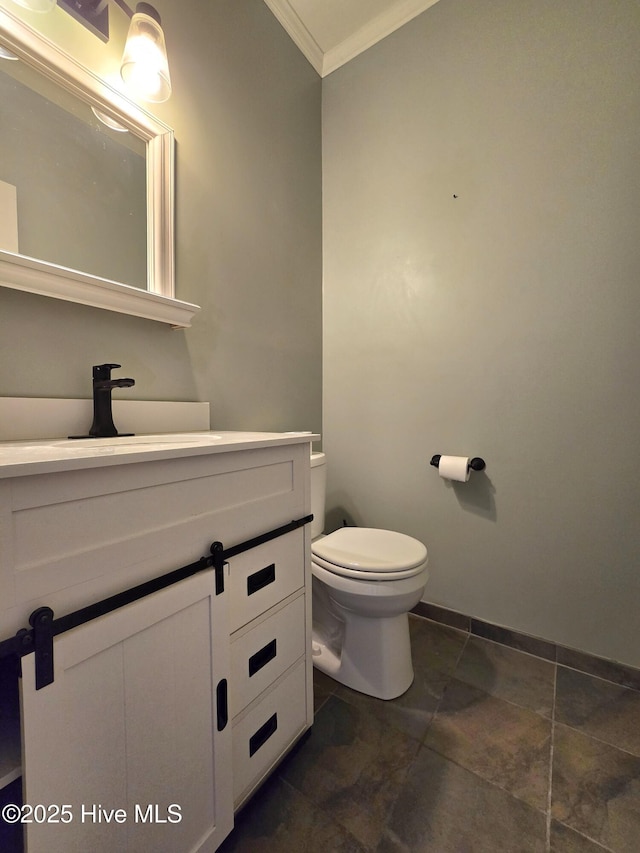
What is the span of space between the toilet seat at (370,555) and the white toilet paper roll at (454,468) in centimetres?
33

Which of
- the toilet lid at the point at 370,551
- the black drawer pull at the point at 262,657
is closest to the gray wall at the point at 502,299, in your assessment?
the toilet lid at the point at 370,551

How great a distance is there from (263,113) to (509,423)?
5.51ft

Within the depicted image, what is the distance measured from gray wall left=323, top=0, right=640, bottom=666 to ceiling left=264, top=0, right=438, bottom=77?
71mm

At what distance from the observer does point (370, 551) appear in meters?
1.20

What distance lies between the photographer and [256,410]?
148 centimetres

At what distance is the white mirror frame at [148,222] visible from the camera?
0.80 metres

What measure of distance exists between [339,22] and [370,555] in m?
2.38

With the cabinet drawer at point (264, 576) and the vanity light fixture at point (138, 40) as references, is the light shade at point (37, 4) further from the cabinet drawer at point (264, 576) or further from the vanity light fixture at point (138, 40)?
the cabinet drawer at point (264, 576)

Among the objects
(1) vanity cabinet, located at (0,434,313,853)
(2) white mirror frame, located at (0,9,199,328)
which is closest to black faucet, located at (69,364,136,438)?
(2) white mirror frame, located at (0,9,199,328)

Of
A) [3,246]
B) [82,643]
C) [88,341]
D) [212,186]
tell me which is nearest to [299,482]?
[82,643]

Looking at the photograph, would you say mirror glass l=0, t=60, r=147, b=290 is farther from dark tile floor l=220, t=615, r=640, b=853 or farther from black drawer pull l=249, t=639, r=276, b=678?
dark tile floor l=220, t=615, r=640, b=853

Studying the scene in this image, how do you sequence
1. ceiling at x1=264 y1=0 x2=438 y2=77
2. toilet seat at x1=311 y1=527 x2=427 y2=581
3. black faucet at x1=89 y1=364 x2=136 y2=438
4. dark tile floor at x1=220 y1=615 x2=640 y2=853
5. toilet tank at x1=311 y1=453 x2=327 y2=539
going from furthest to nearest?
ceiling at x1=264 y1=0 x2=438 y2=77, toilet tank at x1=311 y1=453 x2=327 y2=539, toilet seat at x1=311 y1=527 x2=427 y2=581, black faucet at x1=89 y1=364 x2=136 y2=438, dark tile floor at x1=220 y1=615 x2=640 y2=853

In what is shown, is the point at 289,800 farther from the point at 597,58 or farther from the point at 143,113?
the point at 597,58

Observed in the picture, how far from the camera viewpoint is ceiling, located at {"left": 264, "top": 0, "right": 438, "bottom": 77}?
1.51 meters
